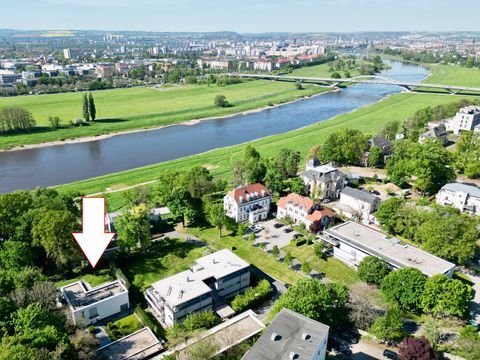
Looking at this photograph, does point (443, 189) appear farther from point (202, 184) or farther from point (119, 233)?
point (119, 233)

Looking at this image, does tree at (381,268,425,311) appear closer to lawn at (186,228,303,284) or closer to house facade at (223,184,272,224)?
lawn at (186,228,303,284)

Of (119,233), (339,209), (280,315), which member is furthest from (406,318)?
(119,233)

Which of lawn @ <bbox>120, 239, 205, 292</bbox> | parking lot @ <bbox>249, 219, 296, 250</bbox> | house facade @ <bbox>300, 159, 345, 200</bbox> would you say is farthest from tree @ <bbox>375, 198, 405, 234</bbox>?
lawn @ <bbox>120, 239, 205, 292</bbox>

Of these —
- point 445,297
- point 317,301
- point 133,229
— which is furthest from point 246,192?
point 445,297

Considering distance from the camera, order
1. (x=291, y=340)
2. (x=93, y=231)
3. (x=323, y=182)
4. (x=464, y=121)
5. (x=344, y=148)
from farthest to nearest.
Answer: (x=464, y=121) → (x=344, y=148) → (x=323, y=182) → (x=93, y=231) → (x=291, y=340)

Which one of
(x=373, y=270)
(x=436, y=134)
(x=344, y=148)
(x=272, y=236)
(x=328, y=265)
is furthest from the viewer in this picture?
(x=436, y=134)

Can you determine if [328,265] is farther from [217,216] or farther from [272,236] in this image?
[217,216]
